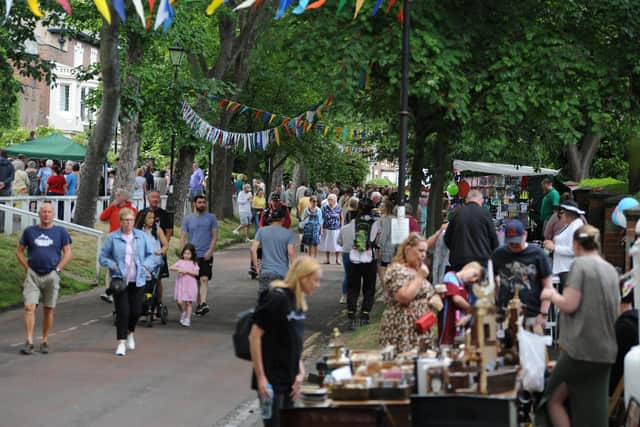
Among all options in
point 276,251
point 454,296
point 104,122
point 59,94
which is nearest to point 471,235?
point 276,251

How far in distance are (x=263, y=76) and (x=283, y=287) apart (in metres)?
37.8

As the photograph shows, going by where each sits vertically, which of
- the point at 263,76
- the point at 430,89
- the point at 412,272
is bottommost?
the point at 412,272

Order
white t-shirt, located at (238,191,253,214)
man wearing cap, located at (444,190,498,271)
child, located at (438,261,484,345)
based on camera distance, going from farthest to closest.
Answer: white t-shirt, located at (238,191,253,214) < man wearing cap, located at (444,190,498,271) < child, located at (438,261,484,345)

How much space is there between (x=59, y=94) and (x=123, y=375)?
197 ft

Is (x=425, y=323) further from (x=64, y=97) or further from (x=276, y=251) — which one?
(x=64, y=97)

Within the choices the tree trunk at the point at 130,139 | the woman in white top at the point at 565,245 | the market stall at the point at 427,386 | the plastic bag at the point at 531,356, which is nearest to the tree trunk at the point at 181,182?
the tree trunk at the point at 130,139

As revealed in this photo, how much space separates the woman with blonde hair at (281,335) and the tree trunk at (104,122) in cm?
1553

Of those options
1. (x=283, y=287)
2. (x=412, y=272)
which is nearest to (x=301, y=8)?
(x=412, y=272)

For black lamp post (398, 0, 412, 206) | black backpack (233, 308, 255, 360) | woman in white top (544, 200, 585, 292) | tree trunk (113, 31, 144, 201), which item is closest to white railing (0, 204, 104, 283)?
tree trunk (113, 31, 144, 201)

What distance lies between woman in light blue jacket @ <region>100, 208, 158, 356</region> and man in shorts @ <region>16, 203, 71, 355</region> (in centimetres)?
59

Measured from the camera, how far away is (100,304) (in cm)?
1925

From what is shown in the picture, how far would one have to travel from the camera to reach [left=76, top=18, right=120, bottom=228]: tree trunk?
22.7 m

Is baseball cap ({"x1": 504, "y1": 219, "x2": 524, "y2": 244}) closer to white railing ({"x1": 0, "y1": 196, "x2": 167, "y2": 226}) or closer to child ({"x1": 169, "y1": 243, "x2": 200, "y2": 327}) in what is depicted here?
child ({"x1": 169, "y1": 243, "x2": 200, "y2": 327})

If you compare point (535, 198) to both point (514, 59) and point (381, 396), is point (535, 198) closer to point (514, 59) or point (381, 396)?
point (514, 59)
